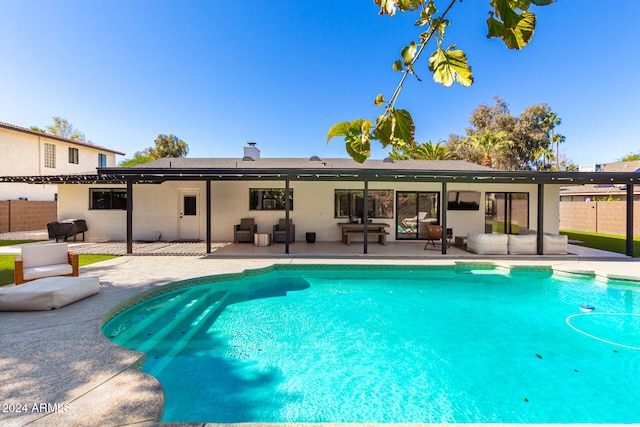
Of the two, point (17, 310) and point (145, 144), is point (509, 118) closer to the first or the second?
point (17, 310)

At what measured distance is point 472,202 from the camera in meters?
12.6

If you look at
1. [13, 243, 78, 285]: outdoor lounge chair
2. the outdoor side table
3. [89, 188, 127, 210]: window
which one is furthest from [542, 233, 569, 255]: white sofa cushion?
[89, 188, 127, 210]: window

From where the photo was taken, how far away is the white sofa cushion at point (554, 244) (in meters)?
9.66

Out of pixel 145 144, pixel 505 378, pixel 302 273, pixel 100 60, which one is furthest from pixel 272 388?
pixel 145 144

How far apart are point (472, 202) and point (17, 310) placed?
1379 cm

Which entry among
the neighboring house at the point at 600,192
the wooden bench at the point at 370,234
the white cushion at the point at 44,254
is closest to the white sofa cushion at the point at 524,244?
the wooden bench at the point at 370,234

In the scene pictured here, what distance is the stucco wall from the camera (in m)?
12.5

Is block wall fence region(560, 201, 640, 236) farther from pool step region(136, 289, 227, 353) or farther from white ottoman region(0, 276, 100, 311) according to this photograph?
white ottoman region(0, 276, 100, 311)

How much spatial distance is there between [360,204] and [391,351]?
8.68 m

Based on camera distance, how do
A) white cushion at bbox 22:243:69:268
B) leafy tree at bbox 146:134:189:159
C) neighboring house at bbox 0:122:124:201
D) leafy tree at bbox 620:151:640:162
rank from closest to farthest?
white cushion at bbox 22:243:69:268, neighboring house at bbox 0:122:124:201, leafy tree at bbox 620:151:640:162, leafy tree at bbox 146:134:189:159

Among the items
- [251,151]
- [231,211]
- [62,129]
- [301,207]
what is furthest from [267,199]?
[62,129]

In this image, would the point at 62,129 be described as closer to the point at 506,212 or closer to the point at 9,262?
the point at 9,262

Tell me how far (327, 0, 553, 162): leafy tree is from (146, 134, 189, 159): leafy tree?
46.6 metres

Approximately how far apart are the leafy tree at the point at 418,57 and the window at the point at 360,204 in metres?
11.4
